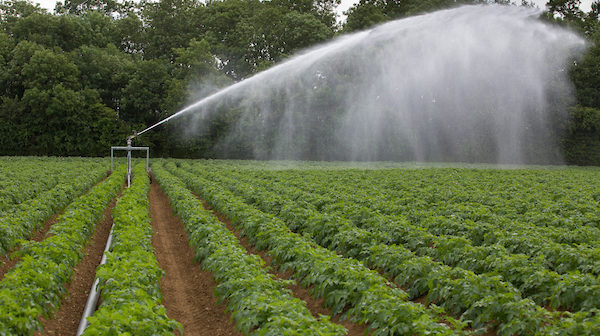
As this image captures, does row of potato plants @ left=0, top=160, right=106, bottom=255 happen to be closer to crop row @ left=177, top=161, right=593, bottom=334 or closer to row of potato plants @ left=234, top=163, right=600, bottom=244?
crop row @ left=177, top=161, right=593, bottom=334

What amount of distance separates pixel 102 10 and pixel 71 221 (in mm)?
76354

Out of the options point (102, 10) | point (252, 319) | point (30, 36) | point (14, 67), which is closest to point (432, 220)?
point (252, 319)

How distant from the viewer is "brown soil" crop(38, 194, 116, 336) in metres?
7.29

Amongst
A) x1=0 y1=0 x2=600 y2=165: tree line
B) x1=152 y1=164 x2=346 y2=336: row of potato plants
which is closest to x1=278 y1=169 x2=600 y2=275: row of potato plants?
x1=152 y1=164 x2=346 y2=336: row of potato plants

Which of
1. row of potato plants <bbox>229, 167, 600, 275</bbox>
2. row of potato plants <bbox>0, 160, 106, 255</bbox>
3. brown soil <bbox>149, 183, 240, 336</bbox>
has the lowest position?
brown soil <bbox>149, 183, 240, 336</bbox>

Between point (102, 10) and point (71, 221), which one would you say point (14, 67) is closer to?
point (102, 10)

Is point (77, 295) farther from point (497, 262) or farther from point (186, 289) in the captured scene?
point (497, 262)

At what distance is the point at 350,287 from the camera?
708 cm

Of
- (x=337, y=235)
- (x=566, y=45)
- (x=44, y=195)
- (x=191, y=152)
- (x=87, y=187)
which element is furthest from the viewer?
(x=191, y=152)

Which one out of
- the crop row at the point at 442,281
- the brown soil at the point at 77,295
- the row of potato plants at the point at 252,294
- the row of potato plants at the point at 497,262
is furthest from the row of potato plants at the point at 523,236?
the brown soil at the point at 77,295

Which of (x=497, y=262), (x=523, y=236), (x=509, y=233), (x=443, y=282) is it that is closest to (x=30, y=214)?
(x=443, y=282)

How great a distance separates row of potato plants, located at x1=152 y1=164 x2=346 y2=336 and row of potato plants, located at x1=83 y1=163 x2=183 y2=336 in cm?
88

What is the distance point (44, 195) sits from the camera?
16109mm

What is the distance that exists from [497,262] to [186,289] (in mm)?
5355
